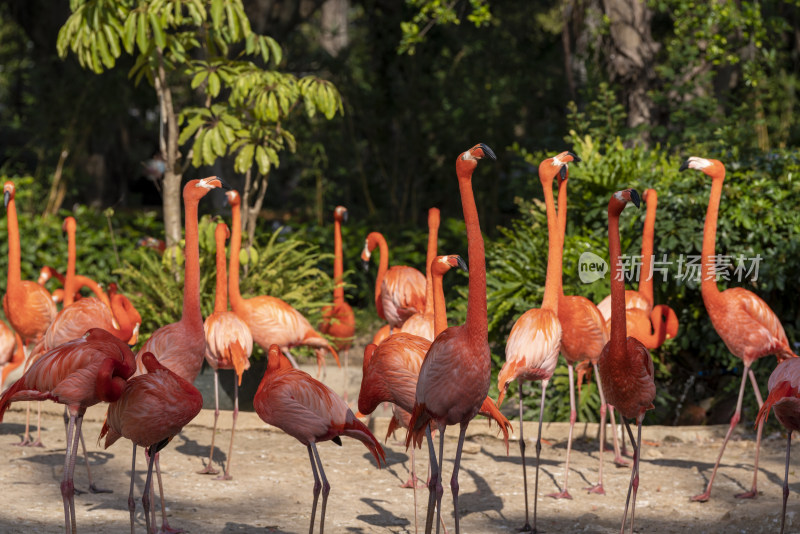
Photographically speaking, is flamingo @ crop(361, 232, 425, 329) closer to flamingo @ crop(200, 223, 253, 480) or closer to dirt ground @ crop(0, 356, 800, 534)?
dirt ground @ crop(0, 356, 800, 534)

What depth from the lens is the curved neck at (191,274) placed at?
486cm

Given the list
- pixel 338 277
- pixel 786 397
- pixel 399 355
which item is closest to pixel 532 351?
pixel 399 355

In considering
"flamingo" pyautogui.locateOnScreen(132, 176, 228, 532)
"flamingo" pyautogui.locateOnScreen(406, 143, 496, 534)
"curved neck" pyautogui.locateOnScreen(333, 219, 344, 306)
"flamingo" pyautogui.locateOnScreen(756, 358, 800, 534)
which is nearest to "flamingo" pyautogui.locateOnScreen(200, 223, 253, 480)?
"flamingo" pyautogui.locateOnScreen(132, 176, 228, 532)

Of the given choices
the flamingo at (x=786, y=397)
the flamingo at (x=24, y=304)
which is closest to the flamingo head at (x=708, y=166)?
the flamingo at (x=786, y=397)

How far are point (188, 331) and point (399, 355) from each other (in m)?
1.24

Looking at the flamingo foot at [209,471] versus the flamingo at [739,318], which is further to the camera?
the flamingo foot at [209,471]

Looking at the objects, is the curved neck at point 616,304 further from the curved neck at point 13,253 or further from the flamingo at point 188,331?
the curved neck at point 13,253

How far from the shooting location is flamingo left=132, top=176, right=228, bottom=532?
472 cm

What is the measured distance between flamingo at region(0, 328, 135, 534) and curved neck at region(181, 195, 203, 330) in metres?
0.89

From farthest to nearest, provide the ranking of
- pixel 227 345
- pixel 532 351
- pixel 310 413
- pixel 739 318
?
pixel 227 345, pixel 739 318, pixel 532 351, pixel 310 413

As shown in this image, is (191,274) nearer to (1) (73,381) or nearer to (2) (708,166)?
(1) (73,381)

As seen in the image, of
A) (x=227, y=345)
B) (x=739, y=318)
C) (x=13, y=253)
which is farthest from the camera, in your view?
(x=13, y=253)

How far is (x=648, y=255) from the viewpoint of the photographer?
5.91 m

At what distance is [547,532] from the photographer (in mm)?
4566
